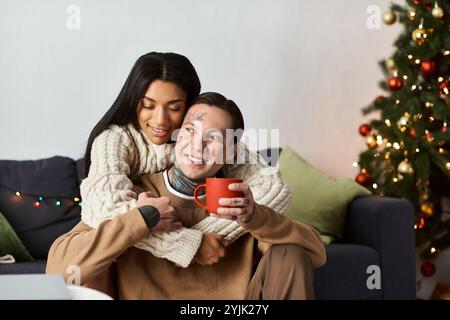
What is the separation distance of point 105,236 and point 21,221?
1.12 meters

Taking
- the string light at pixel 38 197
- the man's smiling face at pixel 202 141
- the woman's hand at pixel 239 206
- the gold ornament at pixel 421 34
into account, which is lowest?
the string light at pixel 38 197

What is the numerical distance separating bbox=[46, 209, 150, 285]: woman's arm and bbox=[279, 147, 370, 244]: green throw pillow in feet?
4.46

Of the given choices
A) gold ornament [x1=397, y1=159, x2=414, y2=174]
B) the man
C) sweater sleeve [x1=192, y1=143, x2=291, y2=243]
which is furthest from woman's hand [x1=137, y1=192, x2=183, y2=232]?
gold ornament [x1=397, y1=159, x2=414, y2=174]

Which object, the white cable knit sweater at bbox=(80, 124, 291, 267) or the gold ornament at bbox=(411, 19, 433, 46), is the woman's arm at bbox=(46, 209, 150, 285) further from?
the gold ornament at bbox=(411, 19, 433, 46)

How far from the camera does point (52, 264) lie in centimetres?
166

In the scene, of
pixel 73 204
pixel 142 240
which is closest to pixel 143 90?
pixel 142 240

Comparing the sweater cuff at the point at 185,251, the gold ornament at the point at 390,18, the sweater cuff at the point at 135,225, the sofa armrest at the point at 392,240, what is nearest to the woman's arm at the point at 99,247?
the sweater cuff at the point at 135,225

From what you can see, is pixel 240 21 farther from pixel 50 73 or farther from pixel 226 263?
pixel 226 263

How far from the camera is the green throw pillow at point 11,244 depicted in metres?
2.49

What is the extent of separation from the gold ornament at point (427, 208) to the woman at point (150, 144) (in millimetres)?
1604

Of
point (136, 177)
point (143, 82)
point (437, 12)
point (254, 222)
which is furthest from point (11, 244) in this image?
point (437, 12)

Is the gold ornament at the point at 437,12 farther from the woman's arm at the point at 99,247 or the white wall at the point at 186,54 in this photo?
the woman's arm at the point at 99,247

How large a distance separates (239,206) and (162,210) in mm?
202

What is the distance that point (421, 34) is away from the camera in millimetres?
3178
